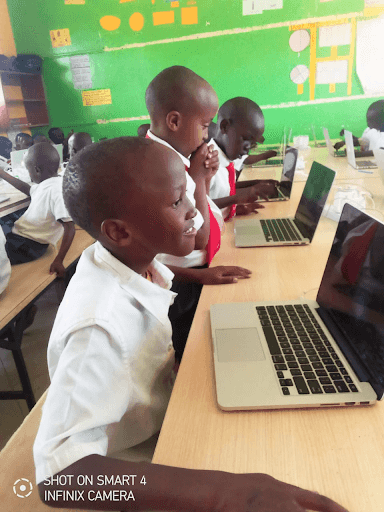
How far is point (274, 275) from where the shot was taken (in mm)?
956

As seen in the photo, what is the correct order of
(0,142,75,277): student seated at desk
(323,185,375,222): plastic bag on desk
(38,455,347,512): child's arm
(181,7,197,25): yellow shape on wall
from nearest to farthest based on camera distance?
(38,455,347,512): child's arm
(323,185,375,222): plastic bag on desk
(0,142,75,277): student seated at desk
(181,7,197,25): yellow shape on wall

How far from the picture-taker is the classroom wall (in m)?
3.57

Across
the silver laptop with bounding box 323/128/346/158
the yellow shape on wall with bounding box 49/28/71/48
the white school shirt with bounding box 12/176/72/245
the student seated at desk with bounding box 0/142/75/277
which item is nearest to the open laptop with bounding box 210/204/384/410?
the student seated at desk with bounding box 0/142/75/277

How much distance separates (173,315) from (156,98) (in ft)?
2.31

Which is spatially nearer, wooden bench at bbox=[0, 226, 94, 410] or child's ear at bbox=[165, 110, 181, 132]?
child's ear at bbox=[165, 110, 181, 132]

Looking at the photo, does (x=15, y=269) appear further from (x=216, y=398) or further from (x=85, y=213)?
(x=216, y=398)

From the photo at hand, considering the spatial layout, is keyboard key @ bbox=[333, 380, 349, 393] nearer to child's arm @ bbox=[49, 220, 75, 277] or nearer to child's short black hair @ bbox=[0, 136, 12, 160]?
child's arm @ bbox=[49, 220, 75, 277]

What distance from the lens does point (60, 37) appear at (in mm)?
4113

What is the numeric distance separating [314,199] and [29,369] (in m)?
1.51

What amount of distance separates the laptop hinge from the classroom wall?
11.7 ft

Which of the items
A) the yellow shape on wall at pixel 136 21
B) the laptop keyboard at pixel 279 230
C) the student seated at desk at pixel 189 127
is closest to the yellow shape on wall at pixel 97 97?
the yellow shape on wall at pixel 136 21

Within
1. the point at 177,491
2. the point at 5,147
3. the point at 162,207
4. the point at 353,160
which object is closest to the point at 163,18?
the point at 5,147

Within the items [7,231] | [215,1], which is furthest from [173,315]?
[215,1]

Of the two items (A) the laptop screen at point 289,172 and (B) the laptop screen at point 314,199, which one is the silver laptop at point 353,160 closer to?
(A) the laptop screen at point 289,172
